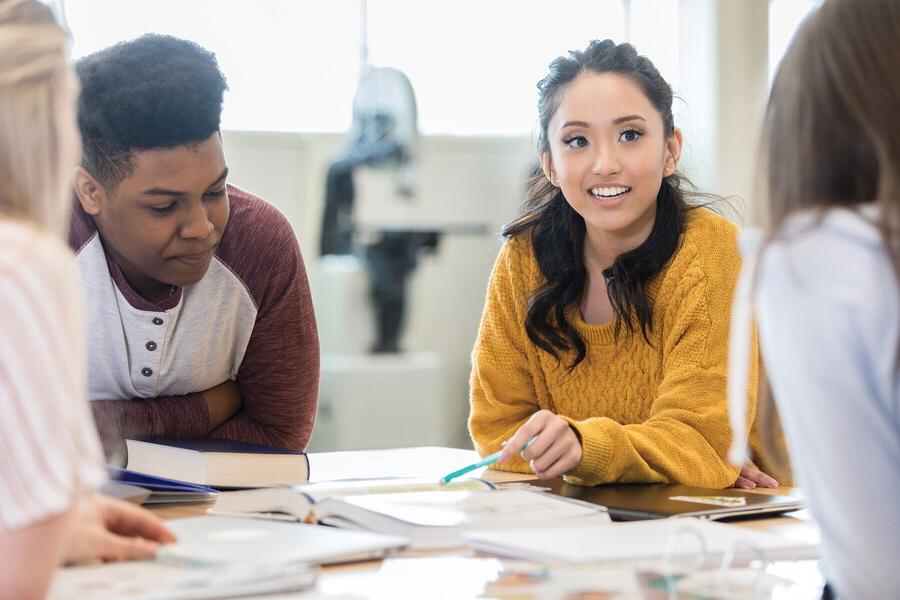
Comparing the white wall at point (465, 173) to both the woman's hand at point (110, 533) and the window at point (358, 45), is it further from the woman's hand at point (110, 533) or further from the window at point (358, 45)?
the woman's hand at point (110, 533)

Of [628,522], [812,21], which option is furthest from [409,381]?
[812,21]

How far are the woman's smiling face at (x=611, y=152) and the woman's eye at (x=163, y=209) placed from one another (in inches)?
23.8

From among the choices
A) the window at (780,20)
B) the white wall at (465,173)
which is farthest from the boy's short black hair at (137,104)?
the window at (780,20)

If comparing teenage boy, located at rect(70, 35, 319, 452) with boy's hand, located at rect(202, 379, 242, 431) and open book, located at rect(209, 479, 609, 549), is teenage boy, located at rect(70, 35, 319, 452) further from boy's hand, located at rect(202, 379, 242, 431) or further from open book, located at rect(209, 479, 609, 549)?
open book, located at rect(209, 479, 609, 549)

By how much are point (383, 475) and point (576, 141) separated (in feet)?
1.98

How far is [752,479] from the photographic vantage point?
1.60 meters

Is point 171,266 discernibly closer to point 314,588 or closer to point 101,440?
point 101,440

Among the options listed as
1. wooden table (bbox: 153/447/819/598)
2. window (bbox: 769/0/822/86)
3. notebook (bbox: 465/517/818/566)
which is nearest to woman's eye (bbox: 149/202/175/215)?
wooden table (bbox: 153/447/819/598)

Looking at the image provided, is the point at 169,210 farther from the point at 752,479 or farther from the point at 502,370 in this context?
the point at 752,479

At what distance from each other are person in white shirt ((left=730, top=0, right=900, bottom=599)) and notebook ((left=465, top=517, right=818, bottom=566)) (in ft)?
0.53

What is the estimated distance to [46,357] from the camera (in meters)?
0.71

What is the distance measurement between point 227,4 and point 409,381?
161 cm

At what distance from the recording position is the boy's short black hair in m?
1.51

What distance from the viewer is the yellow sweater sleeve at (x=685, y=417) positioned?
1.40 m
